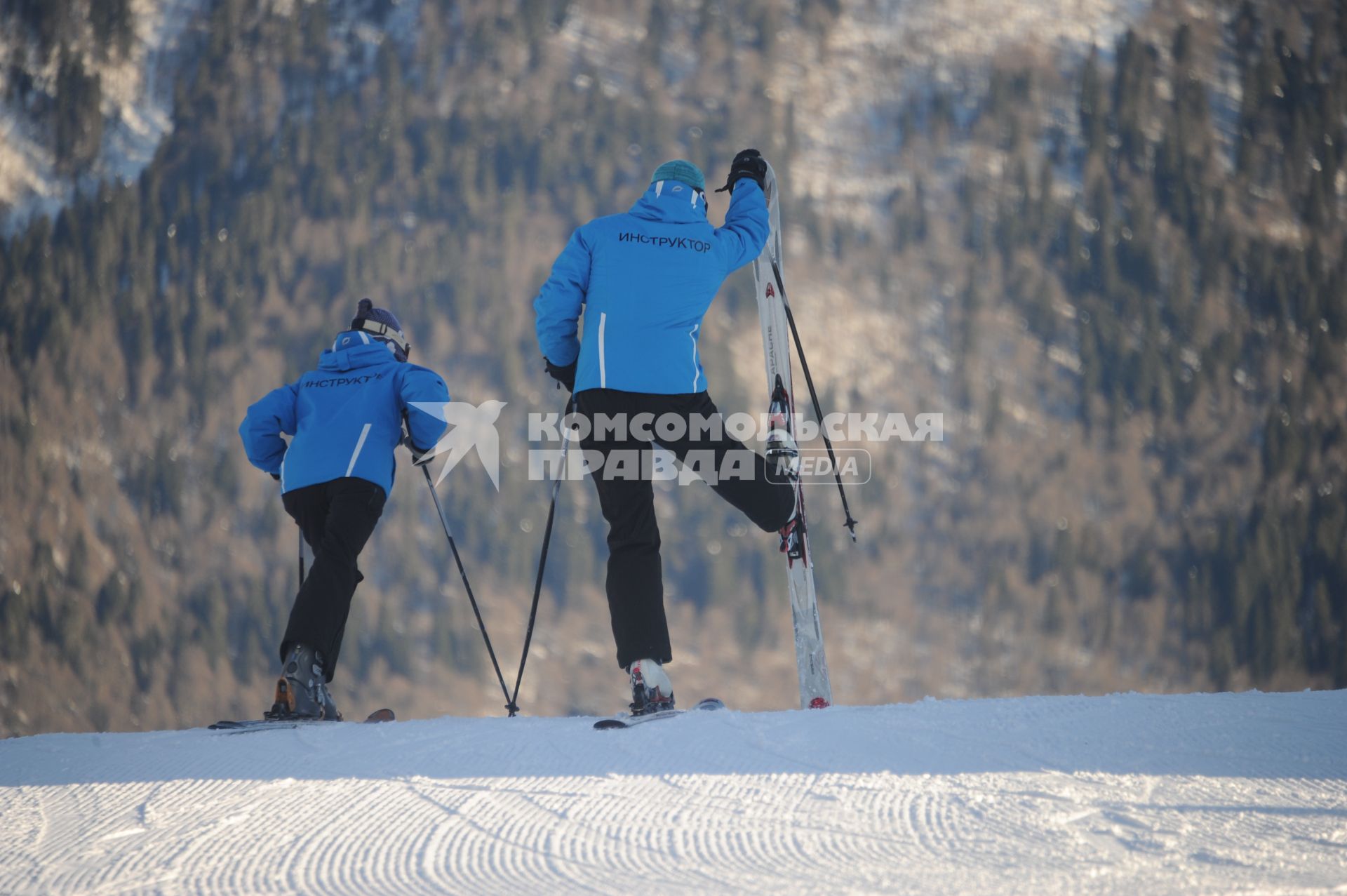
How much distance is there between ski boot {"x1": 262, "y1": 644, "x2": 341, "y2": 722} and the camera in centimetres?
292

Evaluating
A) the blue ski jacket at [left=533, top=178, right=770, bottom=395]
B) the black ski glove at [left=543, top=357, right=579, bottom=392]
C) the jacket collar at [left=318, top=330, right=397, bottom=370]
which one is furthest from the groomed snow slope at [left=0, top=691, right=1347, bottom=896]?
the jacket collar at [left=318, top=330, right=397, bottom=370]

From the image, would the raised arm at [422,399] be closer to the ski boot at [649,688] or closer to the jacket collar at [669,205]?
the jacket collar at [669,205]

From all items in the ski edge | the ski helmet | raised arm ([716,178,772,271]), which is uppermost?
raised arm ([716,178,772,271])

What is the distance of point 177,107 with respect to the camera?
44.7m

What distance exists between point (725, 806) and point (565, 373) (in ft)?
5.60

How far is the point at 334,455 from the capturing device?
10.8 feet

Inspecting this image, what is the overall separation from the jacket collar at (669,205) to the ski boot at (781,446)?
2.73ft

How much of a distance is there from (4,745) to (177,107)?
161 ft

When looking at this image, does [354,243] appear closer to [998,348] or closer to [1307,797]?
[998,348]

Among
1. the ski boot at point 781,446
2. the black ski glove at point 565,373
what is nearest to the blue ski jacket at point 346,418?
the black ski glove at point 565,373

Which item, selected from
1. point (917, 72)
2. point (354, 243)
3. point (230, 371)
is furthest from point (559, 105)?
point (230, 371)

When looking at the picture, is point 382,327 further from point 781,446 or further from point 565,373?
point 781,446

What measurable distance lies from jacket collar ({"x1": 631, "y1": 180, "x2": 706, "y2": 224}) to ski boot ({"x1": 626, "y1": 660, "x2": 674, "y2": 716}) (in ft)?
4.33

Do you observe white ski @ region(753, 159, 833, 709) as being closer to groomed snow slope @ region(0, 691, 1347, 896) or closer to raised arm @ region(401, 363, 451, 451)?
raised arm @ region(401, 363, 451, 451)
